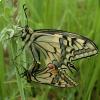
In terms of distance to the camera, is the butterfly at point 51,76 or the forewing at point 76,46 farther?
the butterfly at point 51,76

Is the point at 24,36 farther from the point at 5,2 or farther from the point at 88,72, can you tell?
the point at 88,72

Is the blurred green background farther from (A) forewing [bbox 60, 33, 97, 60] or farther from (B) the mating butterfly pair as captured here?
(A) forewing [bbox 60, 33, 97, 60]

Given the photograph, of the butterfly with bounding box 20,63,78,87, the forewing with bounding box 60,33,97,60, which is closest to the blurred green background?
the butterfly with bounding box 20,63,78,87

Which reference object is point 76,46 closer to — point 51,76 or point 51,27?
point 51,76

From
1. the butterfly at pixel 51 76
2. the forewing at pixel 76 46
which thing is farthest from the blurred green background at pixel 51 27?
the forewing at pixel 76 46

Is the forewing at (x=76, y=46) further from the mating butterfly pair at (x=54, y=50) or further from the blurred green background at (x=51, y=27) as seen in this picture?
the blurred green background at (x=51, y=27)
